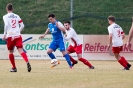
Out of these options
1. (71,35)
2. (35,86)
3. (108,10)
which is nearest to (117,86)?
(35,86)

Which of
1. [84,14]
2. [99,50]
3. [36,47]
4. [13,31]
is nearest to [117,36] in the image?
[13,31]

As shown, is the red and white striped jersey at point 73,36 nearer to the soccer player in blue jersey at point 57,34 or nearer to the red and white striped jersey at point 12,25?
the soccer player in blue jersey at point 57,34

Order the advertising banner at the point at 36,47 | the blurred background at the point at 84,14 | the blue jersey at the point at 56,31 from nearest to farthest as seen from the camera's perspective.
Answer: the blue jersey at the point at 56,31 < the advertising banner at the point at 36,47 < the blurred background at the point at 84,14

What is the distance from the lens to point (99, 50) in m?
28.4

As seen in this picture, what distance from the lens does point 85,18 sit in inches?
1293

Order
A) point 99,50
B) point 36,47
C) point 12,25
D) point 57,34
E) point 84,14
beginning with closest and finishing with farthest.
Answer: point 12,25 < point 57,34 < point 99,50 < point 36,47 < point 84,14

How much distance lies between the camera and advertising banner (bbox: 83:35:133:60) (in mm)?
28297

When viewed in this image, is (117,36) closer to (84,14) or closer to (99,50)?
(99,50)

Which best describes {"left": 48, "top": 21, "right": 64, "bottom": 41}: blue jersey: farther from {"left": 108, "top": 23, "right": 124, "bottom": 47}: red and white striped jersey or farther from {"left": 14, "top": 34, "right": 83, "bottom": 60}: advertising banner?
{"left": 14, "top": 34, "right": 83, "bottom": 60}: advertising banner

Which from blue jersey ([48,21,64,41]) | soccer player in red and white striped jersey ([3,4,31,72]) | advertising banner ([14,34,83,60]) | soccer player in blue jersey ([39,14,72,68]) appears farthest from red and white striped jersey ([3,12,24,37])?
advertising banner ([14,34,83,60])

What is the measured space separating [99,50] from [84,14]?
176 inches

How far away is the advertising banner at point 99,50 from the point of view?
28297mm

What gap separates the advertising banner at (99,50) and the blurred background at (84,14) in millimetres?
2920

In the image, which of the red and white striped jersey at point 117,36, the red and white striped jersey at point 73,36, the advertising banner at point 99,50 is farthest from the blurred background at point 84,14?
the red and white striped jersey at point 117,36
